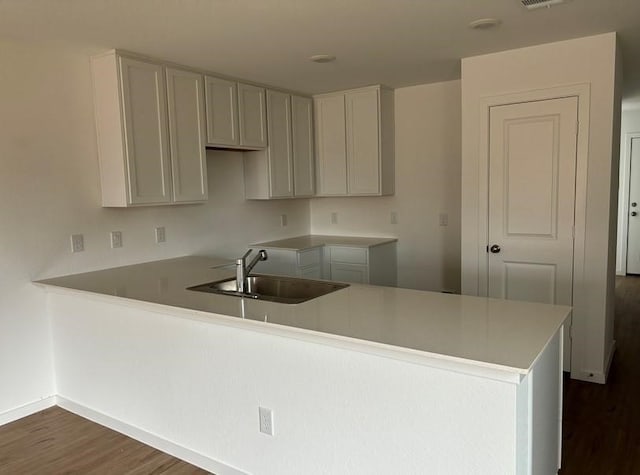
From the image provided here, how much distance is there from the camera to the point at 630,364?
3633 millimetres

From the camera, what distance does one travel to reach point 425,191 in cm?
462

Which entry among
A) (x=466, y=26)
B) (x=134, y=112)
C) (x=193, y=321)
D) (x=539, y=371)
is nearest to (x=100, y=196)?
(x=134, y=112)

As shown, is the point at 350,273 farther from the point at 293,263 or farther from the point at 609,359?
the point at 609,359

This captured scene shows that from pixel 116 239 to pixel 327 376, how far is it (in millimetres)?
2186

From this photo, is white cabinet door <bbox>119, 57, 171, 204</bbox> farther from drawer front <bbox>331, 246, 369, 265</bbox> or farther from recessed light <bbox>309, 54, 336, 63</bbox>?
drawer front <bbox>331, 246, 369, 265</bbox>

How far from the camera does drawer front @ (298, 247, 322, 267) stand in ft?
14.4

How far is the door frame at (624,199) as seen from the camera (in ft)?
22.0

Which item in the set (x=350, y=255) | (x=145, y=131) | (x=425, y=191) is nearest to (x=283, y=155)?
(x=350, y=255)

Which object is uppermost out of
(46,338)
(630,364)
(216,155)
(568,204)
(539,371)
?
(216,155)

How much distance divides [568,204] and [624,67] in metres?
1.63

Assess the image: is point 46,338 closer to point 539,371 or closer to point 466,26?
point 539,371

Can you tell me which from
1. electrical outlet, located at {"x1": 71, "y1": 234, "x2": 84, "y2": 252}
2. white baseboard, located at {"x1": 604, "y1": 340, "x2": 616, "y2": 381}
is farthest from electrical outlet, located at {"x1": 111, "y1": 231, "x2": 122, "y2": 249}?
white baseboard, located at {"x1": 604, "y1": 340, "x2": 616, "y2": 381}

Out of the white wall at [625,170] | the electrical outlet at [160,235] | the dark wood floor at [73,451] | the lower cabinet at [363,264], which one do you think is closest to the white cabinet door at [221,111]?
the electrical outlet at [160,235]

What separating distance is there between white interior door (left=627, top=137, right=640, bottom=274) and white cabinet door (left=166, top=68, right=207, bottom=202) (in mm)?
6044
